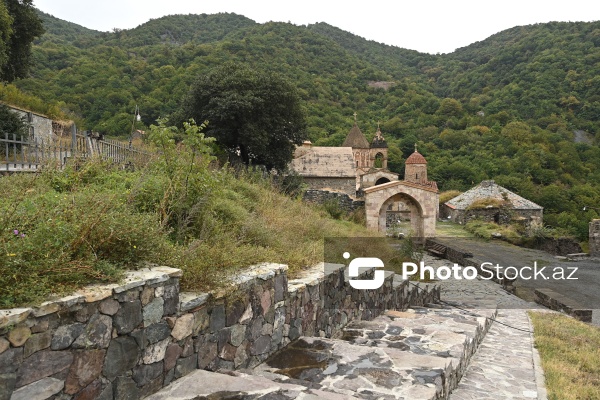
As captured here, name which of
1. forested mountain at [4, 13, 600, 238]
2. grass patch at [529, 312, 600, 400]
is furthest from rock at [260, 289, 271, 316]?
forested mountain at [4, 13, 600, 238]

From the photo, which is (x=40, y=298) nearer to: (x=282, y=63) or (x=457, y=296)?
(x=457, y=296)

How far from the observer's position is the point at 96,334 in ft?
7.66

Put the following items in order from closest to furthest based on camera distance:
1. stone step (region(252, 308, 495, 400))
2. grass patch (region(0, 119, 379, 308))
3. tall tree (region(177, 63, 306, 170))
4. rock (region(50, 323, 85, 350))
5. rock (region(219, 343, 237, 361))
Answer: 1. rock (region(50, 323, 85, 350))
2. grass patch (region(0, 119, 379, 308))
3. stone step (region(252, 308, 495, 400))
4. rock (region(219, 343, 237, 361))
5. tall tree (region(177, 63, 306, 170))

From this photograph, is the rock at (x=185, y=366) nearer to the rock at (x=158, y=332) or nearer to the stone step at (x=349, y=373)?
the stone step at (x=349, y=373)

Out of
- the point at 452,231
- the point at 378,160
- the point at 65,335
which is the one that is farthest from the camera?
the point at 378,160

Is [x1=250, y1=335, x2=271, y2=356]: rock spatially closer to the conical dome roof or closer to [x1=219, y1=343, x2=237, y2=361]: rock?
[x1=219, y1=343, x2=237, y2=361]: rock

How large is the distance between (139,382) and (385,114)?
66845mm

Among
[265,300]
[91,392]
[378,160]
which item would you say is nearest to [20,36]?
[265,300]

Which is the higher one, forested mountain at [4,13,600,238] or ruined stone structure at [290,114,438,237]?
forested mountain at [4,13,600,238]

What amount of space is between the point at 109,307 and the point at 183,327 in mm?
648

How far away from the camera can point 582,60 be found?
59.6 meters

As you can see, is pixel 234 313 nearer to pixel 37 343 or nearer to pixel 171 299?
pixel 171 299

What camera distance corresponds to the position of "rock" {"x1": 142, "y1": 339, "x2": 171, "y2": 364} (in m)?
2.66

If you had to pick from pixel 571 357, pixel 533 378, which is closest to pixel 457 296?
pixel 571 357
